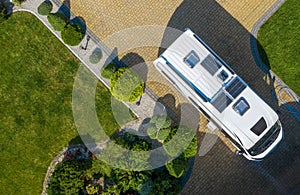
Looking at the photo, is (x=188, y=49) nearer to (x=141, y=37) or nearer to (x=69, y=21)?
(x=141, y=37)

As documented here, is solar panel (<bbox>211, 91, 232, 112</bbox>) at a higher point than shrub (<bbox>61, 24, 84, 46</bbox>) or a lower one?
lower

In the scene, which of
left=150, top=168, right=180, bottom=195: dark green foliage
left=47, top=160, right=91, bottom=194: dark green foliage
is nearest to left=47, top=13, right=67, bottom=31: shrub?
left=47, top=160, right=91, bottom=194: dark green foliage

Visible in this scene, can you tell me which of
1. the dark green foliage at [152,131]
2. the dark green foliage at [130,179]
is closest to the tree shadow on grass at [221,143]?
the dark green foliage at [130,179]

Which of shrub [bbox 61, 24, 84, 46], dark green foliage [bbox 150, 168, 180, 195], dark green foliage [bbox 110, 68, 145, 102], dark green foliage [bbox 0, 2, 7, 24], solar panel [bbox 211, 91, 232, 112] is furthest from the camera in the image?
dark green foliage [bbox 0, 2, 7, 24]

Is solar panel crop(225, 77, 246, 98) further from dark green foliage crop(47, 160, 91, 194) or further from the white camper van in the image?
dark green foliage crop(47, 160, 91, 194)

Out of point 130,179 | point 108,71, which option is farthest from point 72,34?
point 130,179

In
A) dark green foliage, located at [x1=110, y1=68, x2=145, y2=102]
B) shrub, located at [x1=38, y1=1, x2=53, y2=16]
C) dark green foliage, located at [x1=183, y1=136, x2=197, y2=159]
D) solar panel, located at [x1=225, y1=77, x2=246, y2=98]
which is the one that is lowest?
dark green foliage, located at [x1=183, y1=136, x2=197, y2=159]

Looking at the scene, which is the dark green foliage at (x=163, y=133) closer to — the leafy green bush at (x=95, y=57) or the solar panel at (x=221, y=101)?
the solar panel at (x=221, y=101)

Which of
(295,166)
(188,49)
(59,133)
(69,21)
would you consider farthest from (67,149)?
(295,166)
